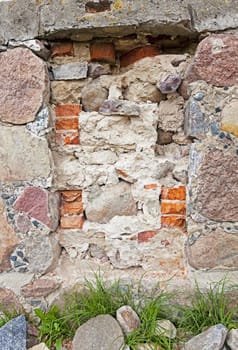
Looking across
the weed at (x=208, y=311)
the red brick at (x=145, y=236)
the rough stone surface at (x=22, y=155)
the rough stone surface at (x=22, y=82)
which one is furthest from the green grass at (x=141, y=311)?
the rough stone surface at (x=22, y=82)

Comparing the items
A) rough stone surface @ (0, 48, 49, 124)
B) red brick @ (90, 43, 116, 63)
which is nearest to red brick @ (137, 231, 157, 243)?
rough stone surface @ (0, 48, 49, 124)

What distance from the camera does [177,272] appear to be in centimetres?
151

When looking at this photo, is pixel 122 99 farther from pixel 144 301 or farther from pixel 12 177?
pixel 144 301

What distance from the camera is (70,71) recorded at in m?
1.52

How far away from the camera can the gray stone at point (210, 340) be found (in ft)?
4.03

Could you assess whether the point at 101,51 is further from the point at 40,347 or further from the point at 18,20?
the point at 40,347

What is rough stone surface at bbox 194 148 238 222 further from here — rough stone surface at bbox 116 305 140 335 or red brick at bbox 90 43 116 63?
red brick at bbox 90 43 116 63

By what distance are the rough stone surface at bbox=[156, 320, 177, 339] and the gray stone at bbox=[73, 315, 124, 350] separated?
151mm

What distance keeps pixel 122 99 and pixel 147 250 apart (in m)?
0.71

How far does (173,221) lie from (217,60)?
2.36 feet

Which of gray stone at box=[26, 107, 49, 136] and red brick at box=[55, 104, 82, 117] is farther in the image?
red brick at box=[55, 104, 82, 117]

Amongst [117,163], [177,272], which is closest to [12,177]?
[117,163]

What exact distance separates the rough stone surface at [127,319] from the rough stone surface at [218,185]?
51 centimetres

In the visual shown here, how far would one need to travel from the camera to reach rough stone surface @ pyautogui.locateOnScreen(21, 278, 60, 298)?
4.79ft
